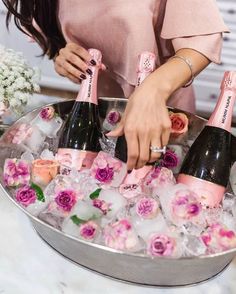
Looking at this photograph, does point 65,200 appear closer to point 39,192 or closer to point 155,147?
point 39,192

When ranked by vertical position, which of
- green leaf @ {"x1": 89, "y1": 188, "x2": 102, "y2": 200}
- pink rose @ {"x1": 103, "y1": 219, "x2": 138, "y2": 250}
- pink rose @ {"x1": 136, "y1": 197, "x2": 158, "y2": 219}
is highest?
pink rose @ {"x1": 136, "y1": 197, "x2": 158, "y2": 219}

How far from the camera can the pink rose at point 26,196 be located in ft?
2.41

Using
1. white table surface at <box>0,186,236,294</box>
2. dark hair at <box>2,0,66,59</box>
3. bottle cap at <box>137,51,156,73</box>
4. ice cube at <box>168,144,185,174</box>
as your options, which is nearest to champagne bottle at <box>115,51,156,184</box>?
bottle cap at <box>137,51,156,73</box>

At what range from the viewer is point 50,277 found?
2.44 feet

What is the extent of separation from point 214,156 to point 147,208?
10.3 inches

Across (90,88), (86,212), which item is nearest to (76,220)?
(86,212)

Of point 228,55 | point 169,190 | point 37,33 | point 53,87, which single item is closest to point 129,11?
point 37,33

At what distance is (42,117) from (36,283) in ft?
1.19

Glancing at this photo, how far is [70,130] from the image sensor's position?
0.96 meters

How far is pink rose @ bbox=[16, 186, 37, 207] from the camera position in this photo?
73cm

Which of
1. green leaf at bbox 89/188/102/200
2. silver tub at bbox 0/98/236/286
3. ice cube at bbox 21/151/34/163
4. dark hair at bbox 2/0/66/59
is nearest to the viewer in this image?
silver tub at bbox 0/98/236/286

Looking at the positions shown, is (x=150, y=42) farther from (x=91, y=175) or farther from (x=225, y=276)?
(x=225, y=276)

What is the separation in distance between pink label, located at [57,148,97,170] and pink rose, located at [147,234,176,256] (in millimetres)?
250

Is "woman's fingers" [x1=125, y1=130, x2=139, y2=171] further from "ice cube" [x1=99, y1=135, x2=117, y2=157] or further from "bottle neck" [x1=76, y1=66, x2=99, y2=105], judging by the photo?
"bottle neck" [x1=76, y1=66, x2=99, y2=105]
